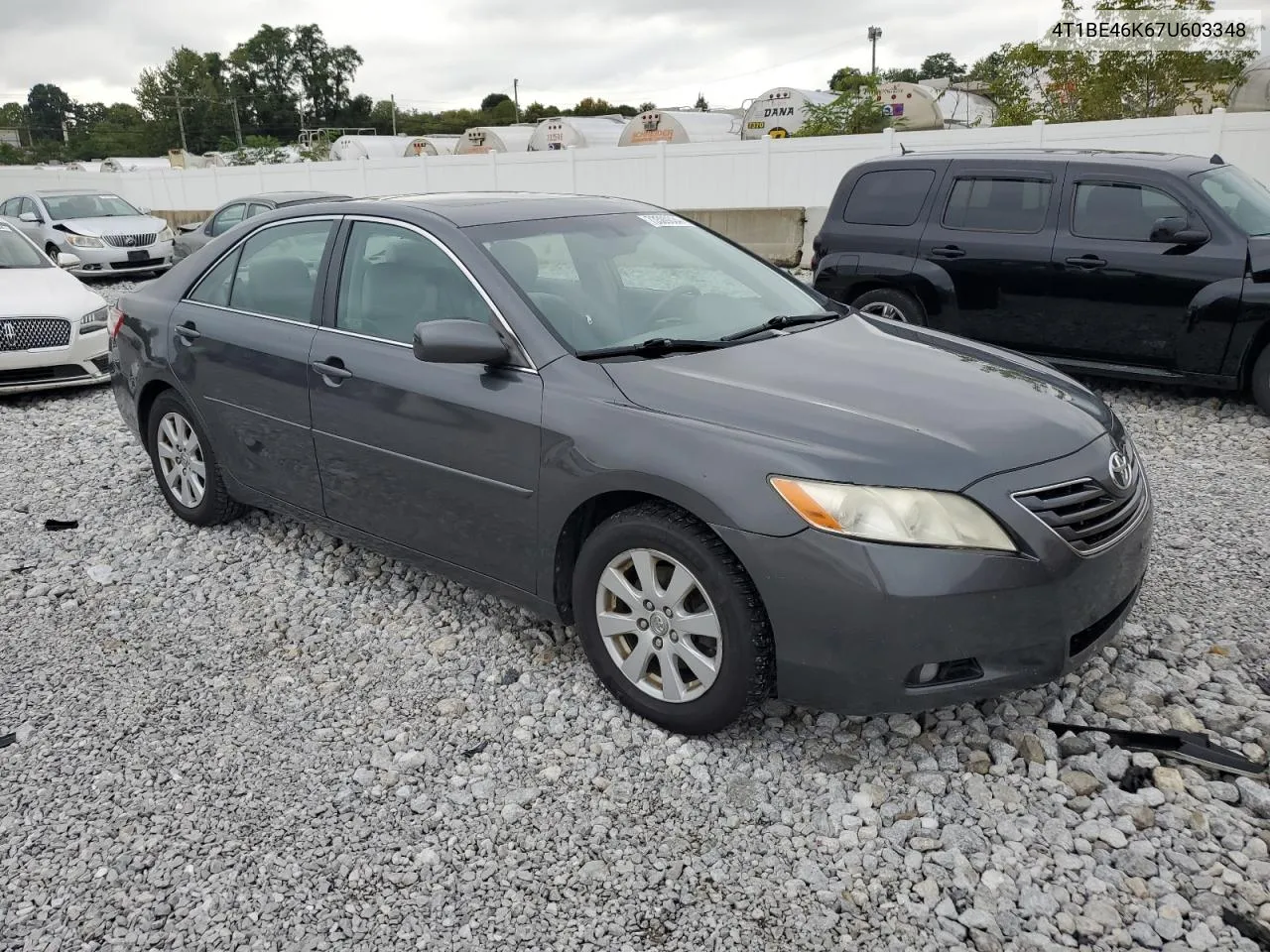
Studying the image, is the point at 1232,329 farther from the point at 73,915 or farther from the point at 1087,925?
the point at 73,915

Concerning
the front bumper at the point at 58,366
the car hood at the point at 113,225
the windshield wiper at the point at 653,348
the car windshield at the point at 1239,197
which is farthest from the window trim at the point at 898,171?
the car hood at the point at 113,225

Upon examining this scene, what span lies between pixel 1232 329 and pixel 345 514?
19.2 ft

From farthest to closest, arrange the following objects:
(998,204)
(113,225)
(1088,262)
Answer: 1. (113,225)
2. (998,204)
3. (1088,262)

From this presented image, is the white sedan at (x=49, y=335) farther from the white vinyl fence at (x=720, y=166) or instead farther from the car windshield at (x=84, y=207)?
the car windshield at (x=84, y=207)

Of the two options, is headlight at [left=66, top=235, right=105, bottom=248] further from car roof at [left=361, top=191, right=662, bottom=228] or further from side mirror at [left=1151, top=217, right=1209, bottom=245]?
side mirror at [left=1151, top=217, right=1209, bottom=245]

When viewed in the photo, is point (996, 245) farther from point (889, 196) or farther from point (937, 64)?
point (937, 64)

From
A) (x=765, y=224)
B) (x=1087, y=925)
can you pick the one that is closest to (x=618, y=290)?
(x=1087, y=925)

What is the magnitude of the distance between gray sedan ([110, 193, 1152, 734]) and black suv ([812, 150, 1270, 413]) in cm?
370

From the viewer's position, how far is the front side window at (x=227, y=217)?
1545 centimetres

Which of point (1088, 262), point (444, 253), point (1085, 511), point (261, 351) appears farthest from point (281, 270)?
point (1088, 262)

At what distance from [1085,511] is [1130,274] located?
15.7 ft

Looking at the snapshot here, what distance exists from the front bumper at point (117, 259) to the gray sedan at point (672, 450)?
15124 millimetres

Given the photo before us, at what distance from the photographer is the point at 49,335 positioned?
8.55 m

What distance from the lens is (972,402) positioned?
323 centimetres
